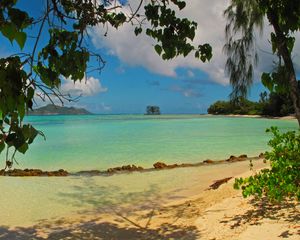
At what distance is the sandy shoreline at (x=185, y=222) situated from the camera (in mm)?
5027

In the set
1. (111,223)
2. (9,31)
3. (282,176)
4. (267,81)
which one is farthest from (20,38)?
(111,223)

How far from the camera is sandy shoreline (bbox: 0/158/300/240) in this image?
503 cm

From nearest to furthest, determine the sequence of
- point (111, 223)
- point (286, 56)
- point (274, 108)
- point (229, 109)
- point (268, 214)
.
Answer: point (286, 56) → point (268, 214) → point (111, 223) → point (274, 108) → point (229, 109)

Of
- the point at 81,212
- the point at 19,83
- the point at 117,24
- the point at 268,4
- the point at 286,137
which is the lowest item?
the point at 81,212

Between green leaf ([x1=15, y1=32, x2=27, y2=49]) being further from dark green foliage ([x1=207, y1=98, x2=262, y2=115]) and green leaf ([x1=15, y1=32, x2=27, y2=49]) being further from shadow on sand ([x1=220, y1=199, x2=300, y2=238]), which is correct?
dark green foliage ([x1=207, y1=98, x2=262, y2=115])

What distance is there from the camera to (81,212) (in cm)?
788

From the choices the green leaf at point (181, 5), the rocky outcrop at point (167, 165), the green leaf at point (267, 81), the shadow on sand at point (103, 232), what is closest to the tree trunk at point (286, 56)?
the green leaf at point (267, 81)

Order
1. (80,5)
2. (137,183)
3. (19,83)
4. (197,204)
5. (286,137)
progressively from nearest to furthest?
(19,83) → (80,5) → (286,137) → (197,204) → (137,183)

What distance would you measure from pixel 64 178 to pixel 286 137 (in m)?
8.38

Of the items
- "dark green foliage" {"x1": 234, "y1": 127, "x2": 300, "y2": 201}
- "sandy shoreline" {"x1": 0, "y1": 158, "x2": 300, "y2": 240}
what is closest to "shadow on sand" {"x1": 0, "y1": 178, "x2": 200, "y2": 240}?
"sandy shoreline" {"x1": 0, "y1": 158, "x2": 300, "y2": 240}

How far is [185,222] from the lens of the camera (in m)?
6.39

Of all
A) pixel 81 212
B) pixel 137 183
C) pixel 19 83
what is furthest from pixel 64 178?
pixel 19 83

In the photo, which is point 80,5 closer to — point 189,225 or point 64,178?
point 189,225

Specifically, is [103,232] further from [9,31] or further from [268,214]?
[9,31]
